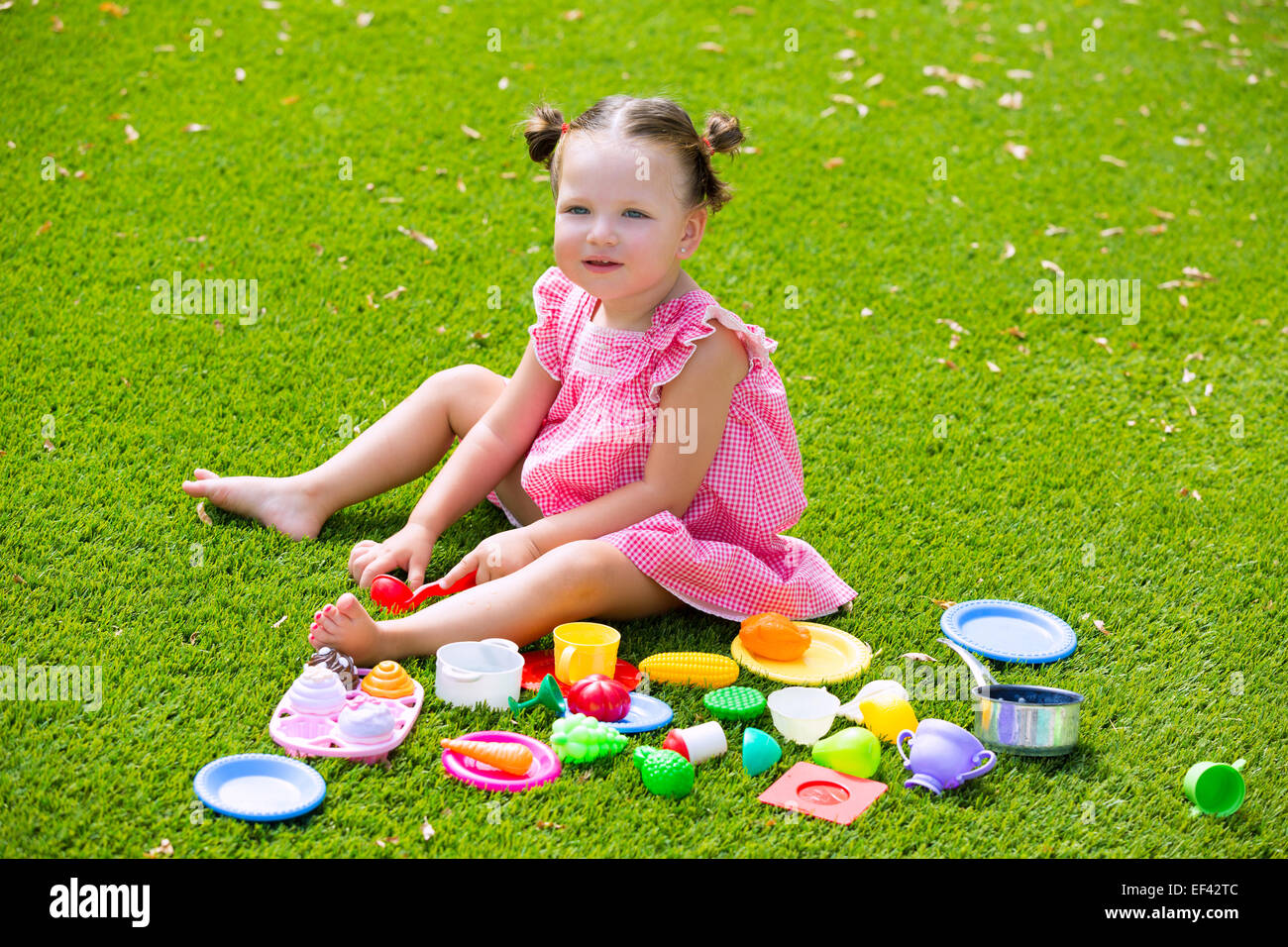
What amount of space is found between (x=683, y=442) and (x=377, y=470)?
1.05 m

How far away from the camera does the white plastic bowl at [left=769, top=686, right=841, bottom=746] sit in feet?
10.2

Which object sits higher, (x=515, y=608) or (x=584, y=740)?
(x=515, y=608)

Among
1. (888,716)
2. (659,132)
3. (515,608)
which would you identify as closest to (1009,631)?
(888,716)

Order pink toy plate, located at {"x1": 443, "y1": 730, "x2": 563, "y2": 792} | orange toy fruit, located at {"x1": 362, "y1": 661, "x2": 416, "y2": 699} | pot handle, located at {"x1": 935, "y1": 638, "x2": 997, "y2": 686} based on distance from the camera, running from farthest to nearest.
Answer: pot handle, located at {"x1": 935, "y1": 638, "x2": 997, "y2": 686} → orange toy fruit, located at {"x1": 362, "y1": 661, "x2": 416, "y2": 699} → pink toy plate, located at {"x1": 443, "y1": 730, "x2": 563, "y2": 792}

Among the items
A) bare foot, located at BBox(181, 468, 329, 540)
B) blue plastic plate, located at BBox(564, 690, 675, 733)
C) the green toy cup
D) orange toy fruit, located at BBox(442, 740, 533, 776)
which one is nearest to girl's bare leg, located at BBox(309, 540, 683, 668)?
blue plastic plate, located at BBox(564, 690, 675, 733)

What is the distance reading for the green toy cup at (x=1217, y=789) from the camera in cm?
296

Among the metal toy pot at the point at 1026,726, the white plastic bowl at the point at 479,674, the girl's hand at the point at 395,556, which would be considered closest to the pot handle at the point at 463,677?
the white plastic bowl at the point at 479,674

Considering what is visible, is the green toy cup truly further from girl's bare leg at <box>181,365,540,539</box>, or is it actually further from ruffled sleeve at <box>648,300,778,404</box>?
girl's bare leg at <box>181,365,540,539</box>

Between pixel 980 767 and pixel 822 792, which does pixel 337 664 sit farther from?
pixel 980 767

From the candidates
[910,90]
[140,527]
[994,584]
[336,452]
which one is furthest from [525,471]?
[910,90]

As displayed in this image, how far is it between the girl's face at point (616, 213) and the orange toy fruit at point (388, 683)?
3.90ft

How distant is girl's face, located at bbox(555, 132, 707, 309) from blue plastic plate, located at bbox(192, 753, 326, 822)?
4.96 ft

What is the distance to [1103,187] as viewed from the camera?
731 centimetres

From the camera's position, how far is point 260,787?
274 cm
